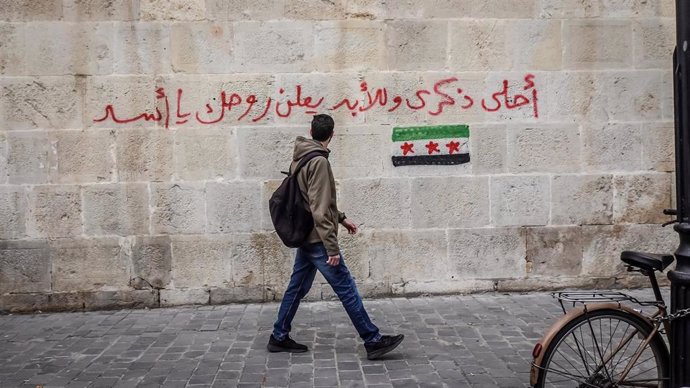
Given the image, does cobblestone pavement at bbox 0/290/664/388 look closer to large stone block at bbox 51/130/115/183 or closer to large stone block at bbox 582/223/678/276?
large stone block at bbox 582/223/678/276

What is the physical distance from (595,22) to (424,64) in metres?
1.87

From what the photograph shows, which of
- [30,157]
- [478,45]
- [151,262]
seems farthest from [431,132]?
[30,157]

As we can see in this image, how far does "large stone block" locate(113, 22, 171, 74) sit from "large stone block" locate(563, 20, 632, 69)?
4.14 meters

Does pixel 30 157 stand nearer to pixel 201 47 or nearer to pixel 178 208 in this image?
pixel 178 208

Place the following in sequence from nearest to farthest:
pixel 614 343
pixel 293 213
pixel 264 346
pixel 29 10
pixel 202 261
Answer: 1. pixel 614 343
2. pixel 293 213
3. pixel 264 346
4. pixel 29 10
5. pixel 202 261

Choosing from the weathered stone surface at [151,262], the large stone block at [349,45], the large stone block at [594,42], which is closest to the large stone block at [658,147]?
the large stone block at [594,42]

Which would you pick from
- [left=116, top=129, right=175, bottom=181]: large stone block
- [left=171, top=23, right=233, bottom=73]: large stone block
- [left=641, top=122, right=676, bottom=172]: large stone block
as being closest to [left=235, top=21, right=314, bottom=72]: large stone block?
[left=171, top=23, right=233, bottom=73]: large stone block

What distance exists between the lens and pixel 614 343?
12.6 ft

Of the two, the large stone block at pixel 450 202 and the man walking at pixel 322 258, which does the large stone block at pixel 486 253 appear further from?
the man walking at pixel 322 258

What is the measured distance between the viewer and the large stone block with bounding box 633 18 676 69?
23.0 feet

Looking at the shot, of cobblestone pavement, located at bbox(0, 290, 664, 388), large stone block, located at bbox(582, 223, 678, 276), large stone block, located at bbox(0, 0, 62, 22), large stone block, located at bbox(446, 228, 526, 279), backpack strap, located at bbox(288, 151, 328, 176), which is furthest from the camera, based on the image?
large stone block, located at bbox(582, 223, 678, 276)

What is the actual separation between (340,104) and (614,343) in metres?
3.83

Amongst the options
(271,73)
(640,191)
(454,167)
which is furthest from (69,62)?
(640,191)

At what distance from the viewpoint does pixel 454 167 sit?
694cm
